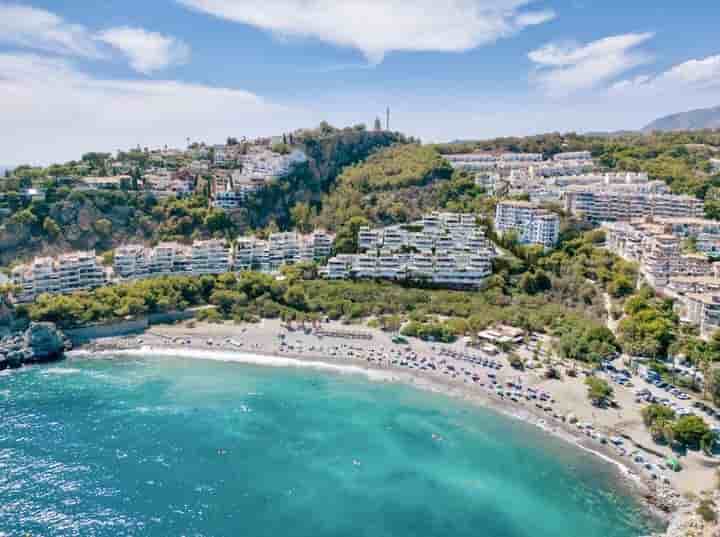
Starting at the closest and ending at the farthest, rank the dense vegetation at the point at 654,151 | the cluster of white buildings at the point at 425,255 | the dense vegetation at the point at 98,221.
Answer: the cluster of white buildings at the point at 425,255 → the dense vegetation at the point at 98,221 → the dense vegetation at the point at 654,151

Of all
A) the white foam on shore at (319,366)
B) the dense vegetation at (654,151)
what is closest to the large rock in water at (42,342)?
the white foam on shore at (319,366)

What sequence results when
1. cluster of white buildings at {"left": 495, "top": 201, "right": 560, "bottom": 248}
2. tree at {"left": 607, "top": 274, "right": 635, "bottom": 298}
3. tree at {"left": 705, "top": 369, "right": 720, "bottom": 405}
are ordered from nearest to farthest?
tree at {"left": 705, "top": 369, "right": 720, "bottom": 405}, tree at {"left": 607, "top": 274, "right": 635, "bottom": 298}, cluster of white buildings at {"left": 495, "top": 201, "right": 560, "bottom": 248}

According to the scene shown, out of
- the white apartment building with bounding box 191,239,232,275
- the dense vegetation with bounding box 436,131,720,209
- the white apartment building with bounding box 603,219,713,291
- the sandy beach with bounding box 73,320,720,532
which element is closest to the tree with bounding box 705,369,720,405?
the sandy beach with bounding box 73,320,720,532

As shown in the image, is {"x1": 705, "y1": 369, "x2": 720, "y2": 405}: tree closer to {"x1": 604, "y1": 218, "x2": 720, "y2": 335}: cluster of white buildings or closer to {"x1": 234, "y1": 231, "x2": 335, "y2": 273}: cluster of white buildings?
{"x1": 604, "y1": 218, "x2": 720, "y2": 335}: cluster of white buildings

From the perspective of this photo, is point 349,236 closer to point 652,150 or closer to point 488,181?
point 488,181

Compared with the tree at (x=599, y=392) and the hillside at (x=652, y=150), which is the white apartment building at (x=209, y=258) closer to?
the tree at (x=599, y=392)

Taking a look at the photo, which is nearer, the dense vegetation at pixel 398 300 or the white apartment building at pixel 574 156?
the dense vegetation at pixel 398 300

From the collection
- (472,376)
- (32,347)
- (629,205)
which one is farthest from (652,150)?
(32,347)

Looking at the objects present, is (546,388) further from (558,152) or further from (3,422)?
(558,152)
